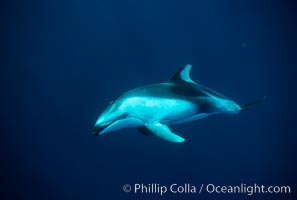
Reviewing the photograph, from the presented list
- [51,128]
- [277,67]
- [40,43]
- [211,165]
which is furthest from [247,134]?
[40,43]

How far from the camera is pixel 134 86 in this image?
18.2 meters

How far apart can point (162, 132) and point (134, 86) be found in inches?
497

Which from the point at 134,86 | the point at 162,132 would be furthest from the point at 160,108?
the point at 134,86

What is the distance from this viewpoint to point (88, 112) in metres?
17.5

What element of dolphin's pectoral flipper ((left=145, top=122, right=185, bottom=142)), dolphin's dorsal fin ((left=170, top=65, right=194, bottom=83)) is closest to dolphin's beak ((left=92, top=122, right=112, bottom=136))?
dolphin's pectoral flipper ((left=145, top=122, right=185, bottom=142))

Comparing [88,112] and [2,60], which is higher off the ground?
[2,60]

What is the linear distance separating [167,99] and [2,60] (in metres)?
16.7

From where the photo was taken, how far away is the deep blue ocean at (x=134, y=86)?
587 inches

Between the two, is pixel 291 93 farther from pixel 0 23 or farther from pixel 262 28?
pixel 0 23

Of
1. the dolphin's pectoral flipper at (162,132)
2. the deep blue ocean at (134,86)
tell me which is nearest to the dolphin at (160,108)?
the dolphin's pectoral flipper at (162,132)

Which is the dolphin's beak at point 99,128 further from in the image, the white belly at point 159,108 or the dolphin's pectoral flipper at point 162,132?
the dolphin's pectoral flipper at point 162,132

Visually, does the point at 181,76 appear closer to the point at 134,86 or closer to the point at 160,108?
the point at 160,108

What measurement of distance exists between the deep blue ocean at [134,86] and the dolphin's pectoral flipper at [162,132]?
8.15 metres

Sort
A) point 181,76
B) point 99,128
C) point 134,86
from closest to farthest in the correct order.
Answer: point 99,128 → point 181,76 → point 134,86
